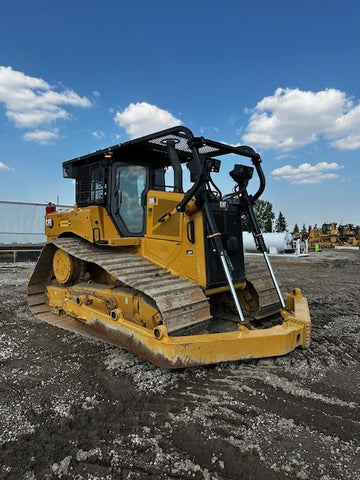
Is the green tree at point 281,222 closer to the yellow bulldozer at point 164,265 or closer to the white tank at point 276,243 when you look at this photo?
the white tank at point 276,243

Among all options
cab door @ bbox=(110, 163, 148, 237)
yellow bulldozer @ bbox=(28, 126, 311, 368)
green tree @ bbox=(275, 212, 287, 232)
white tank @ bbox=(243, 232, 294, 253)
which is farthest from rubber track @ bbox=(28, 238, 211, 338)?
green tree @ bbox=(275, 212, 287, 232)

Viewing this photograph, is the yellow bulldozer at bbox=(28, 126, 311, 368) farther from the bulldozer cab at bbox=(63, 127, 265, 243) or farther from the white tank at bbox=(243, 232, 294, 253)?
the white tank at bbox=(243, 232, 294, 253)

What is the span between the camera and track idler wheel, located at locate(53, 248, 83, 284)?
5.72 meters

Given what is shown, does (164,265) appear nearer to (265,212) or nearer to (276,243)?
(276,243)

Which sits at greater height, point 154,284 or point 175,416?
point 154,284

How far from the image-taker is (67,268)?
5766 mm

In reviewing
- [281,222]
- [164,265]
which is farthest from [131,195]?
[281,222]

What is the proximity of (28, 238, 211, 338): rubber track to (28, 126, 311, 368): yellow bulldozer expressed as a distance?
0.5 inches

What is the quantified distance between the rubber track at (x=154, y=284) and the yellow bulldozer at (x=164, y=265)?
1 centimetres

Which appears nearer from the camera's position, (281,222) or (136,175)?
(136,175)

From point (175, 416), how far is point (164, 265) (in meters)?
2.19

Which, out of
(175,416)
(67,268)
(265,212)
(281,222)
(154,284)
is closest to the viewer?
(175,416)

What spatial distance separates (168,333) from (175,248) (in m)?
1.35

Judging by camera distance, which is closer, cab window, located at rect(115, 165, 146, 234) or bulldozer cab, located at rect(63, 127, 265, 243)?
bulldozer cab, located at rect(63, 127, 265, 243)
